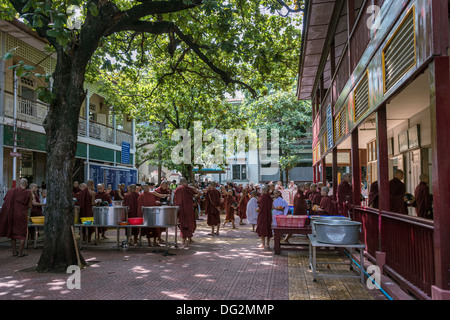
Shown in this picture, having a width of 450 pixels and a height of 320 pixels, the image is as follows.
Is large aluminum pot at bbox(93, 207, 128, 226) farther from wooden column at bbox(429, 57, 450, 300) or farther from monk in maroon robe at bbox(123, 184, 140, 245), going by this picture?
wooden column at bbox(429, 57, 450, 300)

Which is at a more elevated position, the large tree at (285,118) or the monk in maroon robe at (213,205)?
the large tree at (285,118)

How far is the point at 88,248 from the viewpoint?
11312 mm

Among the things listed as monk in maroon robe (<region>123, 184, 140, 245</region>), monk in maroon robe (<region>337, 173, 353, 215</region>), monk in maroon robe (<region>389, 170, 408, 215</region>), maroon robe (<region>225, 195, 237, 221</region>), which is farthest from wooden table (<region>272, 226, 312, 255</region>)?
maroon robe (<region>225, 195, 237, 221</region>)

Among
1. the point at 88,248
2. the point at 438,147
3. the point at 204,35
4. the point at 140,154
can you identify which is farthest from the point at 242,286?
the point at 140,154

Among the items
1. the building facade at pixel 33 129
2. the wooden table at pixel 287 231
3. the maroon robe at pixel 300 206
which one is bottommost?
the wooden table at pixel 287 231

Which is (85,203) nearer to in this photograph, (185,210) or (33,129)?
(185,210)

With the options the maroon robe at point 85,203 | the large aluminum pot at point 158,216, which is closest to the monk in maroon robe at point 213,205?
the large aluminum pot at point 158,216

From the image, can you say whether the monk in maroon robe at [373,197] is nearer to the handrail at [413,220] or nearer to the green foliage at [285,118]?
the handrail at [413,220]

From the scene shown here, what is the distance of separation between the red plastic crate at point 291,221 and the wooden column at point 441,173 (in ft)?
17.5

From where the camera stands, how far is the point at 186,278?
7344 mm

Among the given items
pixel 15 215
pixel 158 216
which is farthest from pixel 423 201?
pixel 15 215

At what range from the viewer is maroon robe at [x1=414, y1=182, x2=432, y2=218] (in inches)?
364

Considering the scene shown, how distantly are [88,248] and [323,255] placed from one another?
6.44m

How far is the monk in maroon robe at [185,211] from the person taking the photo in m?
11.4
